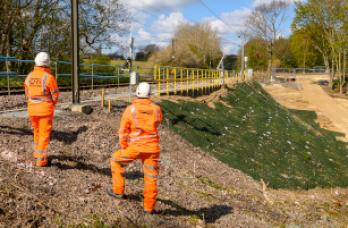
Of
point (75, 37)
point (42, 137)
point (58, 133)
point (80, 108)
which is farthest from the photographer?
point (80, 108)

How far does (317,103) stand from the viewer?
3816cm

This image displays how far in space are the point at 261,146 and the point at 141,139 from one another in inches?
387

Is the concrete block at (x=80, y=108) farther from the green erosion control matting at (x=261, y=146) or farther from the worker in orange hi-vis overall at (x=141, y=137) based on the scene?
the worker in orange hi-vis overall at (x=141, y=137)

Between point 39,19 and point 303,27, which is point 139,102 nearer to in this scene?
point 39,19

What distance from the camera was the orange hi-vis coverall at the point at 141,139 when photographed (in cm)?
573

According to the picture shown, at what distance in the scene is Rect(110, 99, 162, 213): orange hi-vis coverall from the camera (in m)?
5.73

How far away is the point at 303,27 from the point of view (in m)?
55.0

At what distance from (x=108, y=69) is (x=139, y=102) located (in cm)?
1886

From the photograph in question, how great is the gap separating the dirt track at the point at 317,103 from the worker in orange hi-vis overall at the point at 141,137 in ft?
68.7

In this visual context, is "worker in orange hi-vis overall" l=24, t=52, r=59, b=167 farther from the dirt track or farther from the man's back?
the dirt track

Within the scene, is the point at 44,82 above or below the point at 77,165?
above

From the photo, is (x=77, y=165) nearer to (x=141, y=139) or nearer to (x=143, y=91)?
(x=141, y=139)

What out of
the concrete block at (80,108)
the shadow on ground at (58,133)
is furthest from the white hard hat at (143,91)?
the concrete block at (80,108)

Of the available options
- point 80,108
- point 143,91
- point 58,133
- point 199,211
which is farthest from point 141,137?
point 80,108
